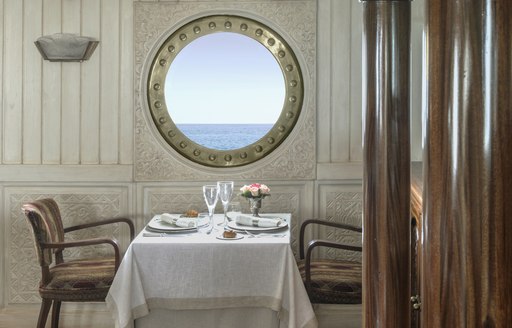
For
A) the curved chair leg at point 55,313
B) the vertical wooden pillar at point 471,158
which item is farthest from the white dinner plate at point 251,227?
the vertical wooden pillar at point 471,158

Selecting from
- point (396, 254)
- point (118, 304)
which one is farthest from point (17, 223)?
point (396, 254)

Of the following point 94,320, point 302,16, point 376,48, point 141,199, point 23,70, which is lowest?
point 94,320

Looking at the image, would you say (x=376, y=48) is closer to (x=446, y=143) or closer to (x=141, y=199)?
(x=446, y=143)

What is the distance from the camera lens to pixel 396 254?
0.78m

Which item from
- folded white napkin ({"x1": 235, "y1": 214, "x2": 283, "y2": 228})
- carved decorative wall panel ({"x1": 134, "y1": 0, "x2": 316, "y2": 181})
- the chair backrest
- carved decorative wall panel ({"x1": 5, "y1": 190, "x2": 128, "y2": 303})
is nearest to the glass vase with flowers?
folded white napkin ({"x1": 235, "y1": 214, "x2": 283, "y2": 228})

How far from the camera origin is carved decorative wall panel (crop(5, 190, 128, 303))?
13.7 feet

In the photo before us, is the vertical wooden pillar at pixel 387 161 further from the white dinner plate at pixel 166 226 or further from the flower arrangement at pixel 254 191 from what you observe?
the flower arrangement at pixel 254 191

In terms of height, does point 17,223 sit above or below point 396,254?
below

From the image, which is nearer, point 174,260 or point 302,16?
point 174,260

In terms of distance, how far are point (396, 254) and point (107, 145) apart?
142 inches

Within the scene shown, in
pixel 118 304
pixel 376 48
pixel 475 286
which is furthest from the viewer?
pixel 118 304

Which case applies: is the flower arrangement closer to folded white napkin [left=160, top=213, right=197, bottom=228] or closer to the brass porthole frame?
folded white napkin [left=160, top=213, right=197, bottom=228]

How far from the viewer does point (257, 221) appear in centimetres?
359

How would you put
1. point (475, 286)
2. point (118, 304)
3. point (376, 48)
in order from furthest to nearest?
point (118, 304) < point (376, 48) < point (475, 286)
